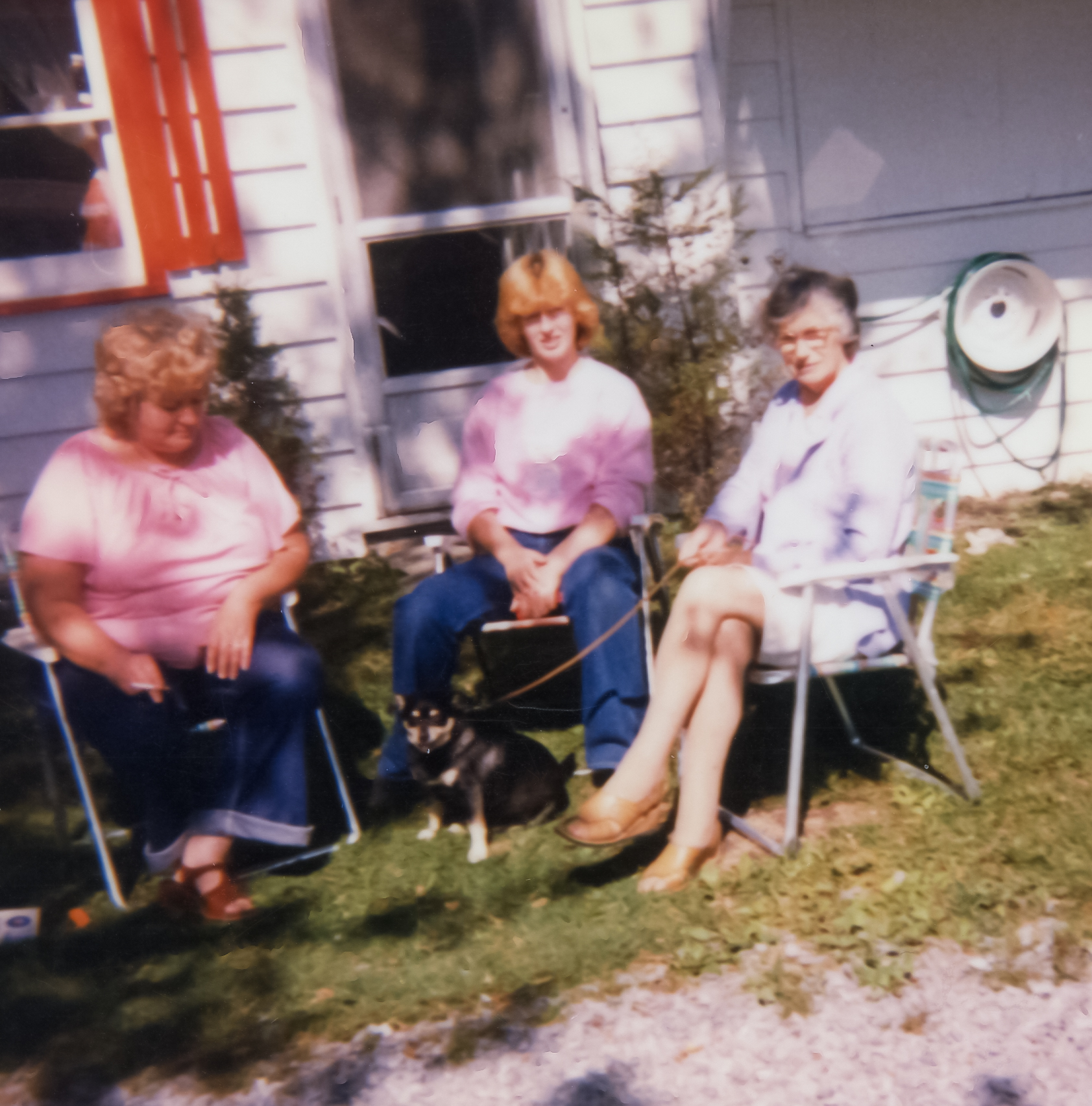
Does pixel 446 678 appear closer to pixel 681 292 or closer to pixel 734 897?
pixel 734 897

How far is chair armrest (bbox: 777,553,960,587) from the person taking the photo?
238cm

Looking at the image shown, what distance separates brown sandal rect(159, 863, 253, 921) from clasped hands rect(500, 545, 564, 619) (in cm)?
107

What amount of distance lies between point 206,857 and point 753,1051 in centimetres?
148

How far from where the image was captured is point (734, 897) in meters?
2.42

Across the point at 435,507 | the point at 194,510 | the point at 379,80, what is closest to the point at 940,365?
the point at 435,507

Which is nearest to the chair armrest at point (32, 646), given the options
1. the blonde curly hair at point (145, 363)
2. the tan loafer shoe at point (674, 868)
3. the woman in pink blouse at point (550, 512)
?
the blonde curly hair at point (145, 363)

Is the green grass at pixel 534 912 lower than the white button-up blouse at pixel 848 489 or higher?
lower

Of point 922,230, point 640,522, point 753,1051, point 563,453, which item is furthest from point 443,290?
point 753,1051

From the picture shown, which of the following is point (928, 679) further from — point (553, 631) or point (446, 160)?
point (446, 160)

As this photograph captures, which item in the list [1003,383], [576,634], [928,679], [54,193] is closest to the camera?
[928,679]

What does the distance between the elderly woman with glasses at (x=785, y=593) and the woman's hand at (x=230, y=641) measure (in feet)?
3.09

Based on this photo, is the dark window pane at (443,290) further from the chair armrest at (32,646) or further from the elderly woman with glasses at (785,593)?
the chair armrest at (32,646)

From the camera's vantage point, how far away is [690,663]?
250cm

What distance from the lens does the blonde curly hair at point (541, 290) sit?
122 inches
